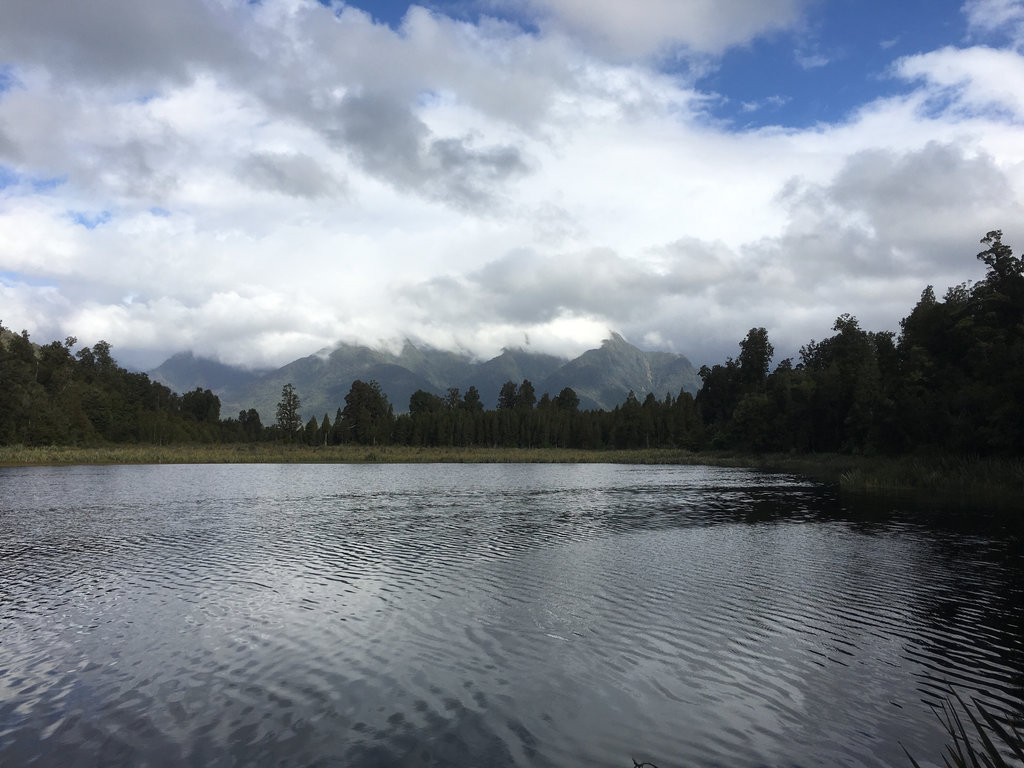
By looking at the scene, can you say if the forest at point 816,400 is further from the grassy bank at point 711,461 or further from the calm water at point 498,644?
the calm water at point 498,644

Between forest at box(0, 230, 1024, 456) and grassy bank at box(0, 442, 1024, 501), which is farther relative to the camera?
forest at box(0, 230, 1024, 456)

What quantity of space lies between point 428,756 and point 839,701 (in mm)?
8574

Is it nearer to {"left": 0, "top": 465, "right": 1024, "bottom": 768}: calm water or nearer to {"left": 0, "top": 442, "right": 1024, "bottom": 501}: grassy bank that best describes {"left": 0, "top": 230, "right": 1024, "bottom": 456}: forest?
{"left": 0, "top": 442, "right": 1024, "bottom": 501}: grassy bank

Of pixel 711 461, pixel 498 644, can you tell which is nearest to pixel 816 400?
pixel 711 461

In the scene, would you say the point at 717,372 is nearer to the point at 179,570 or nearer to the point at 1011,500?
the point at 1011,500

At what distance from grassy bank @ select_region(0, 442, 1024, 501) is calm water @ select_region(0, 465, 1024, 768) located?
20.2 m

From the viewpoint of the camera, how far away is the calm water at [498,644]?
→ 11453 mm

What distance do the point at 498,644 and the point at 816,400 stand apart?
11284 cm

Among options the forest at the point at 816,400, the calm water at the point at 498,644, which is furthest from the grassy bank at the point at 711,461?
the calm water at the point at 498,644

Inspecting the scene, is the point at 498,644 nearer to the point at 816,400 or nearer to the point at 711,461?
the point at 816,400

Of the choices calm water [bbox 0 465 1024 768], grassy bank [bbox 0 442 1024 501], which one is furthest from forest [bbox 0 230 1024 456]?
calm water [bbox 0 465 1024 768]

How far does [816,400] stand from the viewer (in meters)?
115

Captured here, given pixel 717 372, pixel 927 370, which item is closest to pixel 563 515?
pixel 927 370

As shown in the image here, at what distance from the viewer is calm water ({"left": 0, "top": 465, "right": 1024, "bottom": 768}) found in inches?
451
